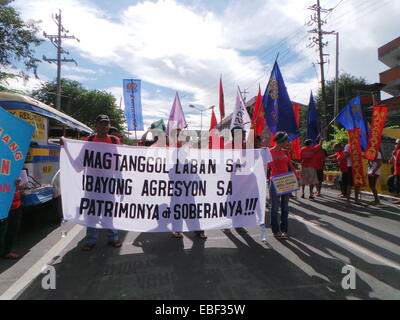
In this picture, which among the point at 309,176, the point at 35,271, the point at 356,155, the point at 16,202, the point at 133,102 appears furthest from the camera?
the point at 133,102

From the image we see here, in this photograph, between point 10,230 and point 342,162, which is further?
point 342,162

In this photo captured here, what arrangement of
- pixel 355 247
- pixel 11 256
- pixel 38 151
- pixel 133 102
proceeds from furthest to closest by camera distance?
pixel 133 102
pixel 38 151
pixel 355 247
pixel 11 256

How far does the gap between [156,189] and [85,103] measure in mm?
38306

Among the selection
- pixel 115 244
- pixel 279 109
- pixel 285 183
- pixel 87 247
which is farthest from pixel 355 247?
pixel 87 247

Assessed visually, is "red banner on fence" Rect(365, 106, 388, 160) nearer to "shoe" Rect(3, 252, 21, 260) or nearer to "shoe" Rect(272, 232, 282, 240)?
"shoe" Rect(272, 232, 282, 240)

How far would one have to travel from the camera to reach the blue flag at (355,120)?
8.41 metres

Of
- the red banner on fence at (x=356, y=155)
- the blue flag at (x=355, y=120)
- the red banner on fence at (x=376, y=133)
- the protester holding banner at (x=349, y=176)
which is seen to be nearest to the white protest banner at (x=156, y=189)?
the red banner on fence at (x=356, y=155)

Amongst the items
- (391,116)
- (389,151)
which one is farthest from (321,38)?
(389,151)

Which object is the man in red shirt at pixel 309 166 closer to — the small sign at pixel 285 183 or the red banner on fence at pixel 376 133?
the red banner on fence at pixel 376 133

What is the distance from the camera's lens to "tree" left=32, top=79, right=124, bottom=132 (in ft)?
126

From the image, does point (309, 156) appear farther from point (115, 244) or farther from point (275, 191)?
point (115, 244)

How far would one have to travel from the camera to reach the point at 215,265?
375cm

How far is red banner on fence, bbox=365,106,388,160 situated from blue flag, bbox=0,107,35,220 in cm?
853

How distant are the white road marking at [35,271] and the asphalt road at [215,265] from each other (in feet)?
0.03
